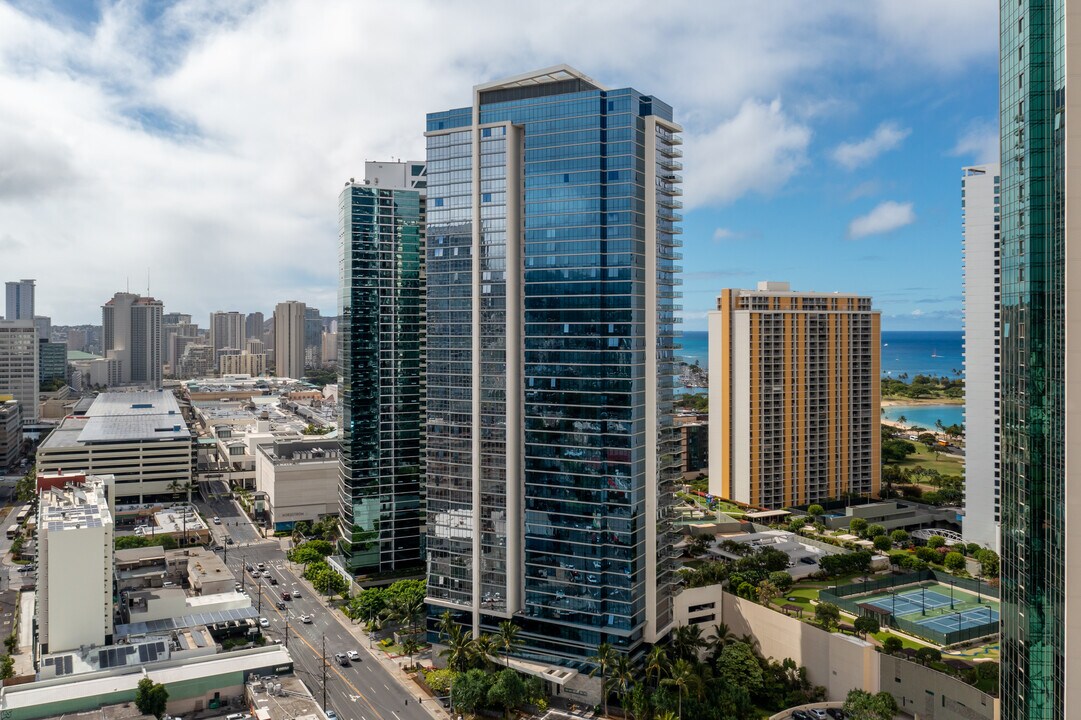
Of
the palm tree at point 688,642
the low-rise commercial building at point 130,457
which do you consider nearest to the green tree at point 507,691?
the palm tree at point 688,642

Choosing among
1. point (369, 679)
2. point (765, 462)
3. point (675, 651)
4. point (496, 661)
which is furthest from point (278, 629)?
point (765, 462)

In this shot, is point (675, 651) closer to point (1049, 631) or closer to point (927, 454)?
point (1049, 631)

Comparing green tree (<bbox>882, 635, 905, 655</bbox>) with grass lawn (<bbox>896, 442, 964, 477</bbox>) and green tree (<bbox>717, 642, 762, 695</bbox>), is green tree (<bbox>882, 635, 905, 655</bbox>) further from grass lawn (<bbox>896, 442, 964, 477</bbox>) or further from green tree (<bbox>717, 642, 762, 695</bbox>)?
grass lawn (<bbox>896, 442, 964, 477</bbox>)

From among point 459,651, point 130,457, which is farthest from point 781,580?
point 130,457

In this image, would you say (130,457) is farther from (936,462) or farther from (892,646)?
(936,462)

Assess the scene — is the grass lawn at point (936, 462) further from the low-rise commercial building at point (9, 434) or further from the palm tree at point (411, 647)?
the low-rise commercial building at point (9, 434)
